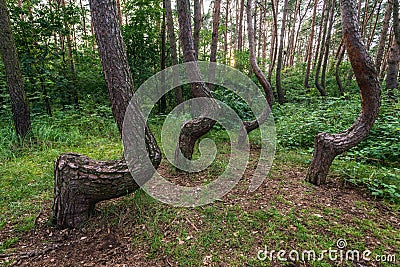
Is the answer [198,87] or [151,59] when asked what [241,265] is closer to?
[198,87]

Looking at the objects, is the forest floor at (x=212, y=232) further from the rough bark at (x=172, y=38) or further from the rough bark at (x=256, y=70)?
the rough bark at (x=172, y=38)

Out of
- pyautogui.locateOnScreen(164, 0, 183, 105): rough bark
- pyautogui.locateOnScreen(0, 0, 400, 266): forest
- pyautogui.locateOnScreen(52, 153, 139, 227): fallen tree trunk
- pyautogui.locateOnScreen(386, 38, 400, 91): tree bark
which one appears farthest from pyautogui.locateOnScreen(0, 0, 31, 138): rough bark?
pyautogui.locateOnScreen(386, 38, 400, 91): tree bark

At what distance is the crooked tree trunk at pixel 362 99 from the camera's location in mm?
2641

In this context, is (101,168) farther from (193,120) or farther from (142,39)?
(142,39)

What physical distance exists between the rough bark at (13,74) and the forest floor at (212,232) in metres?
3.04

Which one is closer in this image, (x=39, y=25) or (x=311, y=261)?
(x=311, y=261)

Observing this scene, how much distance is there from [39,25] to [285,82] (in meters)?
12.4

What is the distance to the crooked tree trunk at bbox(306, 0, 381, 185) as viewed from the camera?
8.66ft

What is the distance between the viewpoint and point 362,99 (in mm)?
2879

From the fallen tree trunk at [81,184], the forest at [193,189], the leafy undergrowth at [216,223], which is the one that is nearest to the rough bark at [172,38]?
the forest at [193,189]

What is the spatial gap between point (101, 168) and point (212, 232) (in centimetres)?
132

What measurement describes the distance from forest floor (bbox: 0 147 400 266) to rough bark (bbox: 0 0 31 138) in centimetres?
304

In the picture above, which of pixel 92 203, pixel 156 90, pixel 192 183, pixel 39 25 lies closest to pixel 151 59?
pixel 156 90

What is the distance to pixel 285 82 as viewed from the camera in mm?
13922
